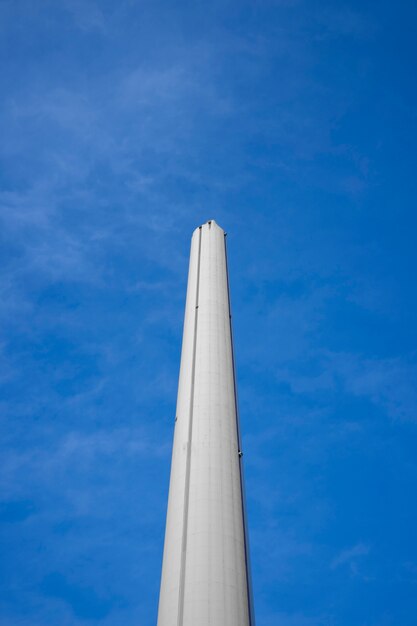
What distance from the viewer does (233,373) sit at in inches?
966

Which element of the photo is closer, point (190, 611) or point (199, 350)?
point (190, 611)

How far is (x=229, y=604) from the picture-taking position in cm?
1495

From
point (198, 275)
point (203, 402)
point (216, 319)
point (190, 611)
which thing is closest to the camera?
point (190, 611)

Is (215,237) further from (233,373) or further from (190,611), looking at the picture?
(190,611)

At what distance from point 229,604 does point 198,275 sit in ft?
62.2

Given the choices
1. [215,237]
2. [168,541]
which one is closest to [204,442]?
[168,541]

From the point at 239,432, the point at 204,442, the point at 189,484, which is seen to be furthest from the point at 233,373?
the point at 189,484

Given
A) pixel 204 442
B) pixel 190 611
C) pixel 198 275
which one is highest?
pixel 198 275

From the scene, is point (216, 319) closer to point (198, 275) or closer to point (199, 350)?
point (199, 350)

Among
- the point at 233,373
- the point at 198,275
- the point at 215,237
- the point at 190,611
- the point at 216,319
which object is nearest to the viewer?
the point at 190,611

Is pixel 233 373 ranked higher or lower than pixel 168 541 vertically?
higher

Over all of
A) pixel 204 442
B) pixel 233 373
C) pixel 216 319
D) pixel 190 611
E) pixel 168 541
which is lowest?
pixel 190 611

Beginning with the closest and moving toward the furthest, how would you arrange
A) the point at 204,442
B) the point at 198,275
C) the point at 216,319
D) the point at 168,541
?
the point at 168,541, the point at 204,442, the point at 216,319, the point at 198,275

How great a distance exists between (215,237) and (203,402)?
50.9 ft
